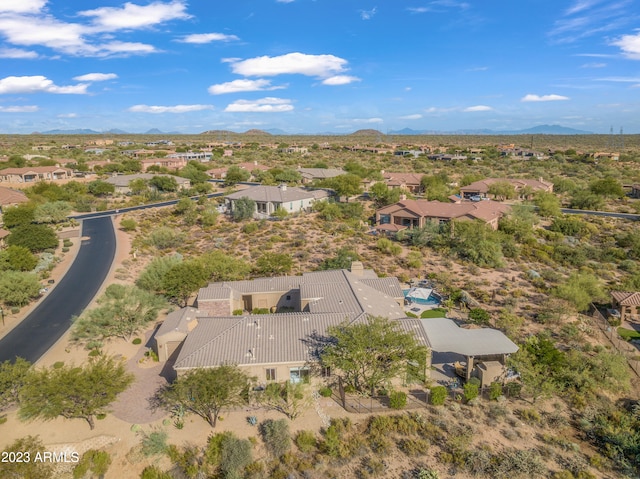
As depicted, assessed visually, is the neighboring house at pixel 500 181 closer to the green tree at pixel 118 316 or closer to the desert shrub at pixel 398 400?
the desert shrub at pixel 398 400

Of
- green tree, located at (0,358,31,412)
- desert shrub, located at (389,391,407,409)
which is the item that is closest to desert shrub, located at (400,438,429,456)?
desert shrub, located at (389,391,407,409)

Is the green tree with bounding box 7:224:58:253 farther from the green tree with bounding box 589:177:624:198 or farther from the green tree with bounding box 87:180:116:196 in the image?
the green tree with bounding box 589:177:624:198

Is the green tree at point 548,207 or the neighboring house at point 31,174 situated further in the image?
the neighboring house at point 31,174

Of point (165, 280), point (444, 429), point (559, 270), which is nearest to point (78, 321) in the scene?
point (165, 280)

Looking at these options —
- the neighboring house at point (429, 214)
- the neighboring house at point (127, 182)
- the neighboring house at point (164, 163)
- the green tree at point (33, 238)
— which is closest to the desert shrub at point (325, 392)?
the neighboring house at point (429, 214)

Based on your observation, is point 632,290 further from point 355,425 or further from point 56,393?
point 56,393
